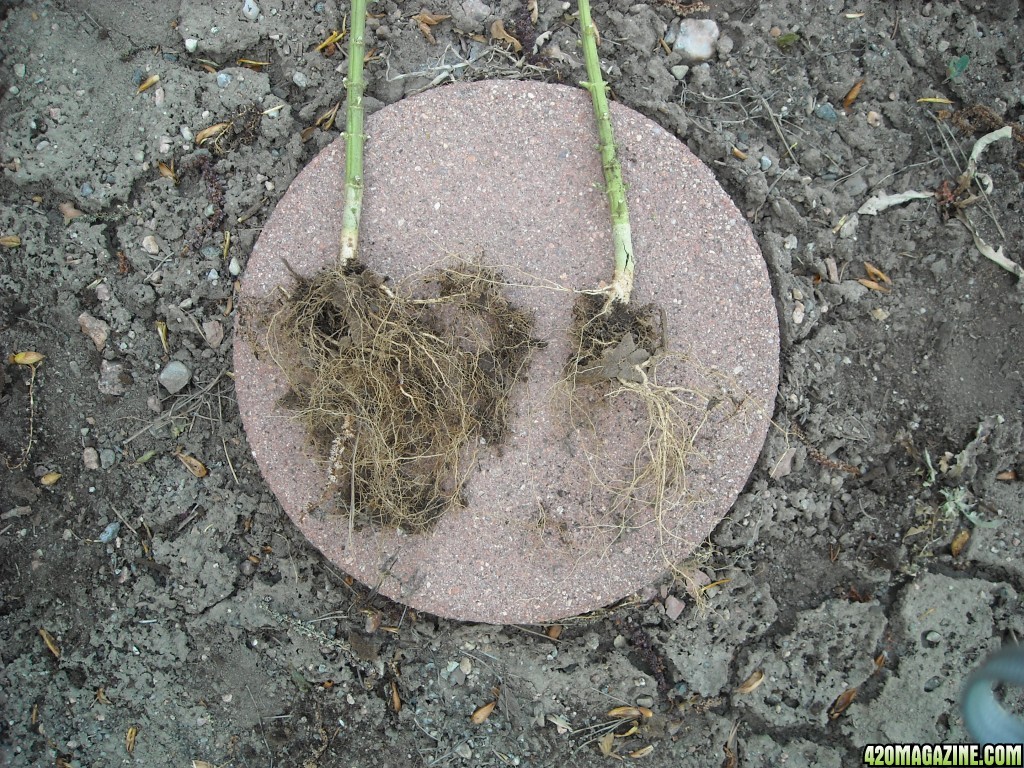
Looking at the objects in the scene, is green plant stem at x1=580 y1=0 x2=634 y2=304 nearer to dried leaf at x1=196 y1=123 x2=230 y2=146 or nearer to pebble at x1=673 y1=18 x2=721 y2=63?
pebble at x1=673 y1=18 x2=721 y2=63

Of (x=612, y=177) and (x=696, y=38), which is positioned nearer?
(x=612, y=177)

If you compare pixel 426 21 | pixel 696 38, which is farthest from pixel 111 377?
pixel 696 38

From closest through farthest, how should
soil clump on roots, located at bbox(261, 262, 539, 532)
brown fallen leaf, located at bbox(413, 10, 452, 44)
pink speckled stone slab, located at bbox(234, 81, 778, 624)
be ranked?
1. soil clump on roots, located at bbox(261, 262, 539, 532)
2. pink speckled stone slab, located at bbox(234, 81, 778, 624)
3. brown fallen leaf, located at bbox(413, 10, 452, 44)

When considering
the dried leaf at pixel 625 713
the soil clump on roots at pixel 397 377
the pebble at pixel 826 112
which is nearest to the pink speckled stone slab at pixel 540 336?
the soil clump on roots at pixel 397 377

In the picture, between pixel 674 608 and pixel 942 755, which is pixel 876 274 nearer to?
pixel 674 608

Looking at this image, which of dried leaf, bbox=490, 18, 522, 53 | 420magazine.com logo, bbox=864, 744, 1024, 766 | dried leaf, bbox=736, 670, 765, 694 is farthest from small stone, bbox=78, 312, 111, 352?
420magazine.com logo, bbox=864, 744, 1024, 766

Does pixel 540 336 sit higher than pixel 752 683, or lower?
higher

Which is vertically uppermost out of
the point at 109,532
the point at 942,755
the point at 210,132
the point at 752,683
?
the point at 210,132
